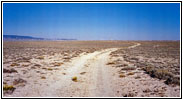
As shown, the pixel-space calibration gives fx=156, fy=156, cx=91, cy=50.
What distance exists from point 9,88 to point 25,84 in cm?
116

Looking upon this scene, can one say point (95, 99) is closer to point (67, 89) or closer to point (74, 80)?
point (67, 89)

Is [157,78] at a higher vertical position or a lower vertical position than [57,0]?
lower

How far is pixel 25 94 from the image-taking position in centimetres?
794

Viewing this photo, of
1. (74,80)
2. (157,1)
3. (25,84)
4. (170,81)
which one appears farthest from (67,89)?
(157,1)

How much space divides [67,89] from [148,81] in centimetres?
557

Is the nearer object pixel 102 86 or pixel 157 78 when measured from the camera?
pixel 102 86

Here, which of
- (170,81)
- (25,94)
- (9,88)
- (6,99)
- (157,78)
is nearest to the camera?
(6,99)

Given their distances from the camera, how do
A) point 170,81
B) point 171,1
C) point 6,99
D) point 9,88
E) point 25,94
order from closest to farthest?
point 6,99, point 25,94, point 9,88, point 171,1, point 170,81

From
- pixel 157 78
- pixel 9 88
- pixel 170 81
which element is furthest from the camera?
pixel 157 78

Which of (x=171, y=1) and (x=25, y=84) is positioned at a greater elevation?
(x=171, y=1)

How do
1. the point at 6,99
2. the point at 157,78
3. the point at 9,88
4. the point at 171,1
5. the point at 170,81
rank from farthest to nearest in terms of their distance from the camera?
1. the point at 157,78
2. the point at 170,81
3. the point at 171,1
4. the point at 9,88
5. the point at 6,99

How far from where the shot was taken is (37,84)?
9.66 m

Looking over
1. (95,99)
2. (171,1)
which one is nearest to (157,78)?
(171,1)

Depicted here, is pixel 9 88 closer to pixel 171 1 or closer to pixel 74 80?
pixel 74 80
